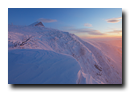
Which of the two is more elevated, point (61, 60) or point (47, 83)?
point (61, 60)

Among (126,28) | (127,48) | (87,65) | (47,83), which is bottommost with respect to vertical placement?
(87,65)

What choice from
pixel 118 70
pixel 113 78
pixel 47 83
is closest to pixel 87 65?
pixel 113 78

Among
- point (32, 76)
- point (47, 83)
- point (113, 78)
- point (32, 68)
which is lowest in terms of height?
point (113, 78)

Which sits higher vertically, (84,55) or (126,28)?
(126,28)

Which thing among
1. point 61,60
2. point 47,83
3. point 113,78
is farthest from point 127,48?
point 113,78
